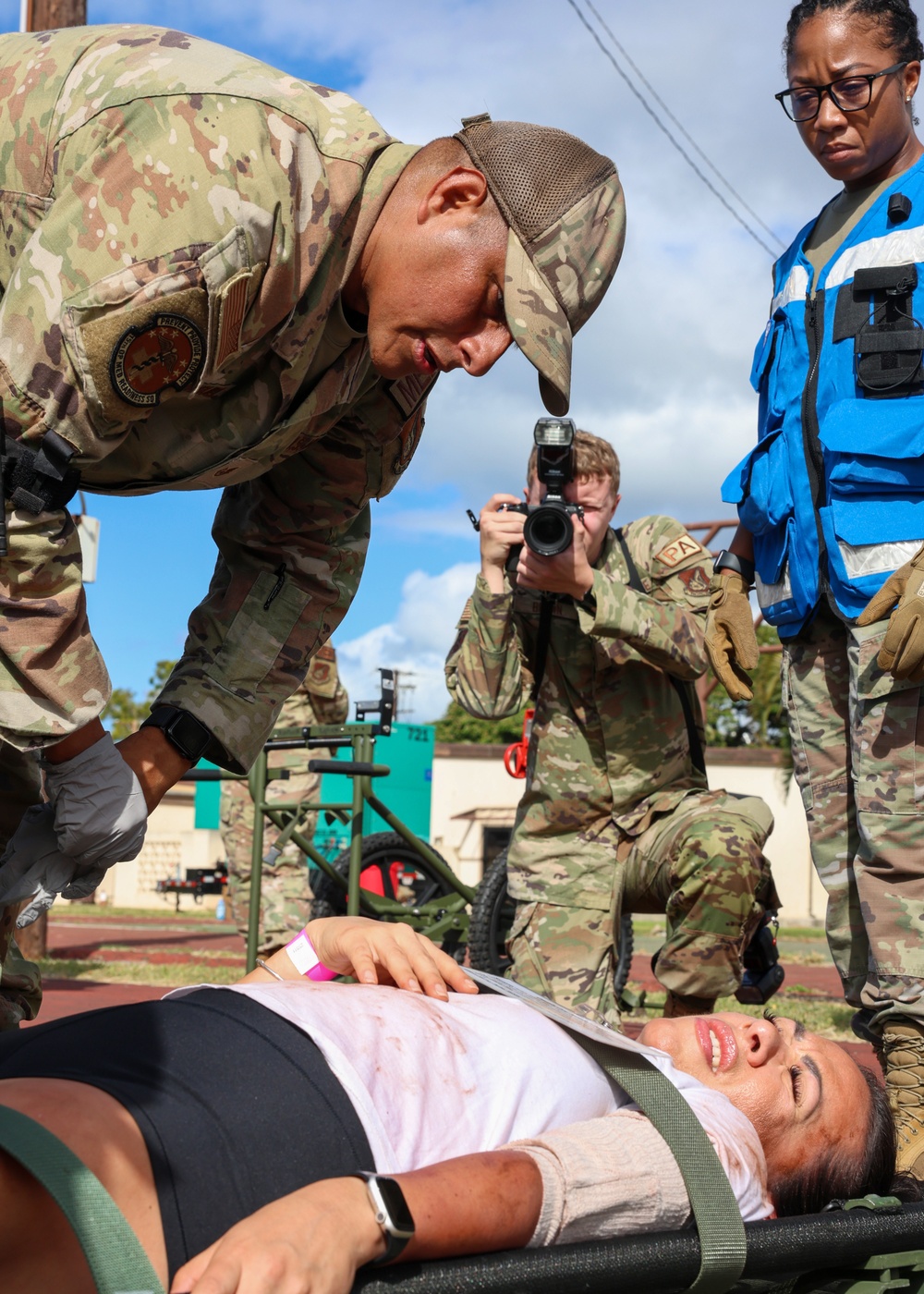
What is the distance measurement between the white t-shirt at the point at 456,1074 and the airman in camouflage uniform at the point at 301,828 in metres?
4.55

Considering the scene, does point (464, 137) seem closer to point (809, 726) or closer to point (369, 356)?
point (369, 356)

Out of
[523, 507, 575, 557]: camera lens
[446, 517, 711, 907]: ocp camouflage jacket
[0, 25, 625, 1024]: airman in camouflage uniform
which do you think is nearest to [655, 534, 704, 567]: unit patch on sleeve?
[446, 517, 711, 907]: ocp camouflage jacket

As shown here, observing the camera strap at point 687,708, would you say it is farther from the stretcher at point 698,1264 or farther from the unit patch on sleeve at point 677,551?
the stretcher at point 698,1264

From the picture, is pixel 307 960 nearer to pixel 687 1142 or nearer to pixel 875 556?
pixel 687 1142

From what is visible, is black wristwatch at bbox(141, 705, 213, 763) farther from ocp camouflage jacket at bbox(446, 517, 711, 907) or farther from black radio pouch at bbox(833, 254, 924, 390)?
ocp camouflage jacket at bbox(446, 517, 711, 907)

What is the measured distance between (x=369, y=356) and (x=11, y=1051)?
1254 mm

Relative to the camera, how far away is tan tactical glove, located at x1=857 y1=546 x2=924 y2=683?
263 centimetres

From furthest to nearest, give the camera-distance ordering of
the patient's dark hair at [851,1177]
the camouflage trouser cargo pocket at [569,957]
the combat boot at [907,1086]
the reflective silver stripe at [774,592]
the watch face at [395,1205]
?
1. the camouflage trouser cargo pocket at [569,957]
2. the reflective silver stripe at [774,592]
3. the combat boot at [907,1086]
4. the patient's dark hair at [851,1177]
5. the watch face at [395,1205]

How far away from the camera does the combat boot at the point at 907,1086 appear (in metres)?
2.59

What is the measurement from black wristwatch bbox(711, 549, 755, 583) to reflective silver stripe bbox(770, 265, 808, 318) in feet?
2.03

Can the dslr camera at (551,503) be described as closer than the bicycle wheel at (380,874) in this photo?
Yes

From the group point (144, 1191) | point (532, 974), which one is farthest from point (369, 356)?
point (532, 974)

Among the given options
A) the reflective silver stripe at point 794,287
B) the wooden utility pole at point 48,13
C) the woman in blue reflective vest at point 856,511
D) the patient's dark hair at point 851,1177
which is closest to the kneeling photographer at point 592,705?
the woman in blue reflective vest at point 856,511

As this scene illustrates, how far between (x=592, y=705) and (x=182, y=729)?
2.07 meters
